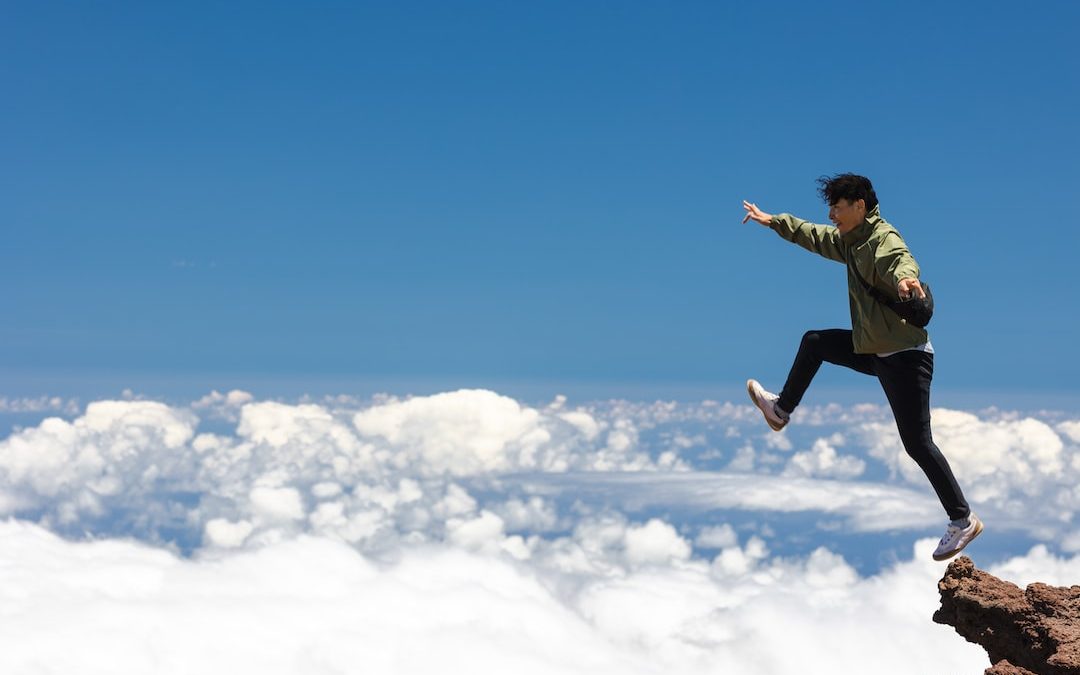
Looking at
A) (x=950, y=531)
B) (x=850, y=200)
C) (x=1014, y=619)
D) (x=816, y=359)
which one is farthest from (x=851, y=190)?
(x=1014, y=619)

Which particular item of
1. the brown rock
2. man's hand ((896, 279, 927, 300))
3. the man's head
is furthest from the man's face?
the brown rock

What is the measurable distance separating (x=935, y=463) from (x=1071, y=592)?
482 cm

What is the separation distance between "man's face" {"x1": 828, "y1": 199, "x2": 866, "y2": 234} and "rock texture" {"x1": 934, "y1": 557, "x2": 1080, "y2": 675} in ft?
22.2

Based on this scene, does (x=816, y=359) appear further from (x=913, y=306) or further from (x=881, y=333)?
(x=913, y=306)

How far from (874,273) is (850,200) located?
1085 millimetres

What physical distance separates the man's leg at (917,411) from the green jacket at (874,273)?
0.24 m

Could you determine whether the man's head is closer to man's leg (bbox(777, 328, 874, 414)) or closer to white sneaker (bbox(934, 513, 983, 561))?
man's leg (bbox(777, 328, 874, 414))

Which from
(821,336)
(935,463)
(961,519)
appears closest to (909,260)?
(821,336)

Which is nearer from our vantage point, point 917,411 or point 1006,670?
point 917,411

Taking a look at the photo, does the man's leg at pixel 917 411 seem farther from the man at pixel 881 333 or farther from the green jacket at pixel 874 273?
the green jacket at pixel 874 273

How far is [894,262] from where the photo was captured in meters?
11.4

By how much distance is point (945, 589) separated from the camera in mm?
15883

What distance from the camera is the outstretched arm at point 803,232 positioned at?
12594 mm

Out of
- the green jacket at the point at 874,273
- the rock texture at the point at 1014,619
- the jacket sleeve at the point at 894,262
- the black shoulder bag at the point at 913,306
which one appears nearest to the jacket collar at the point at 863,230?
the green jacket at the point at 874,273
